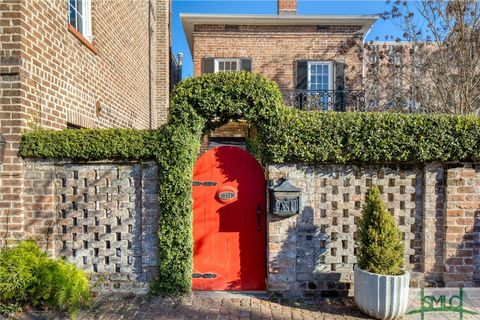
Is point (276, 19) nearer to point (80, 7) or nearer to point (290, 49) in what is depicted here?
point (290, 49)

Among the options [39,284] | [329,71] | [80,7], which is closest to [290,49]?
[329,71]

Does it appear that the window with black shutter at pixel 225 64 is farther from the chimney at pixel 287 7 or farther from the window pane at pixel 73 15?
the window pane at pixel 73 15

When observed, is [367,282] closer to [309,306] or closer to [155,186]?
[309,306]

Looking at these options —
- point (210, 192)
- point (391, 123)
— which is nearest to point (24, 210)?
point (210, 192)

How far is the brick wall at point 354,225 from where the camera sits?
405cm

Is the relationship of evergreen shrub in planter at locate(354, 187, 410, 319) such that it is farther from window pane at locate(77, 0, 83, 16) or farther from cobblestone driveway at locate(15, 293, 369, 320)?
window pane at locate(77, 0, 83, 16)

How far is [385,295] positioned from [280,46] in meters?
9.69

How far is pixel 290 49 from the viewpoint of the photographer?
36.8ft

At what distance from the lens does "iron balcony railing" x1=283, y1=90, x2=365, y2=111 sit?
10.1 m

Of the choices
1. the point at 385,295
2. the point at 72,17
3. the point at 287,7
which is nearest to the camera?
the point at 385,295

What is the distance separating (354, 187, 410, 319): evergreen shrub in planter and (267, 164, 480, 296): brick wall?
0.49 meters

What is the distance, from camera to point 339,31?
11211 mm

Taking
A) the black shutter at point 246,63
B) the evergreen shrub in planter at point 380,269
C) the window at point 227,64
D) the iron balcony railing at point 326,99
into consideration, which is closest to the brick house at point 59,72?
the window at point 227,64

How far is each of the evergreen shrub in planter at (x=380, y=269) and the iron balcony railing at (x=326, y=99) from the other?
6.85 m
